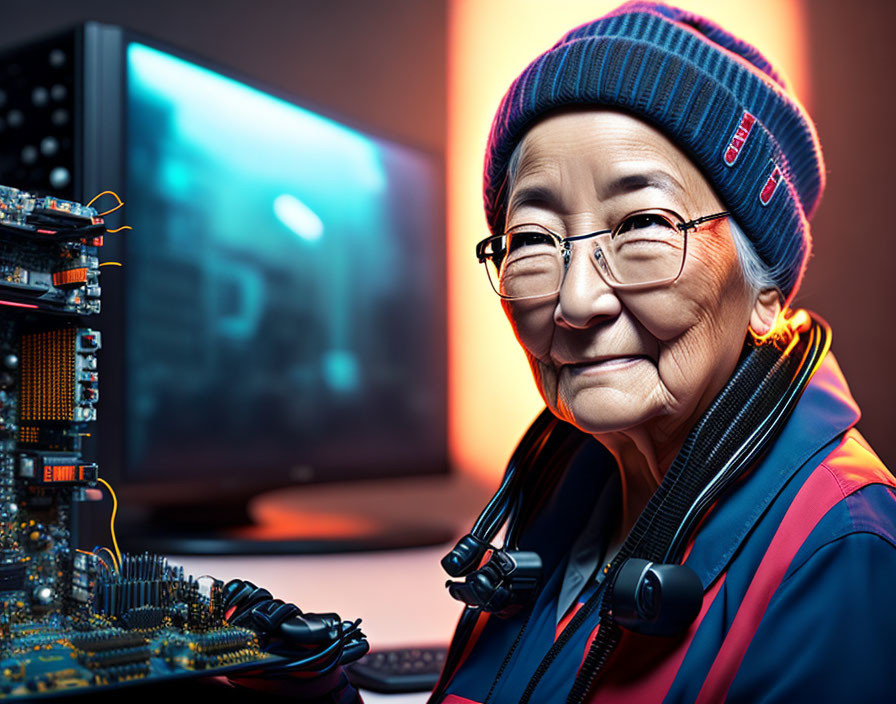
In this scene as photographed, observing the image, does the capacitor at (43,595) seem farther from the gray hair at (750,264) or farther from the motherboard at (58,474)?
the gray hair at (750,264)

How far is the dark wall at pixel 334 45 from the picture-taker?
218 centimetres

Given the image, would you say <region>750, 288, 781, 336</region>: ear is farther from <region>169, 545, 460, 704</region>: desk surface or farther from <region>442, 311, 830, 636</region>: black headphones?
<region>169, 545, 460, 704</region>: desk surface

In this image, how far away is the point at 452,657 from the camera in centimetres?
96

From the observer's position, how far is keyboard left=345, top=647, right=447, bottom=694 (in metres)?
1.03

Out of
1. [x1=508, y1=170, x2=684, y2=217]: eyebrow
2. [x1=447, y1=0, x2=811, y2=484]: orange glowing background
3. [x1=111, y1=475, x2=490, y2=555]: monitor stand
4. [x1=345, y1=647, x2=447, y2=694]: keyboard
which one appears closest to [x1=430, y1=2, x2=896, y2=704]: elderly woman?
[x1=508, y1=170, x2=684, y2=217]: eyebrow

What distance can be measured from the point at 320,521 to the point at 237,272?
701mm

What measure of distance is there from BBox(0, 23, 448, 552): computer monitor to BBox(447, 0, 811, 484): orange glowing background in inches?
5.8

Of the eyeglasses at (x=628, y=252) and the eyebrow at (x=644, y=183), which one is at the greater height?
the eyebrow at (x=644, y=183)

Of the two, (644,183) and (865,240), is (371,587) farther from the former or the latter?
(865,240)

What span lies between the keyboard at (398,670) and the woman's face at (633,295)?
421 millimetres

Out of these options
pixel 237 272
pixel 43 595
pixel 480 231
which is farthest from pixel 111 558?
pixel 480 231

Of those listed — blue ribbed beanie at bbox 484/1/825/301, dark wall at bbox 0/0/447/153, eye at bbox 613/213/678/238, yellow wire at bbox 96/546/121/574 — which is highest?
dark wall at bbox 0/0/447/153

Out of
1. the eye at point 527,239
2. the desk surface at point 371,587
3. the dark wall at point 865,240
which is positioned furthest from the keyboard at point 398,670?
the dark wall at point 865,240

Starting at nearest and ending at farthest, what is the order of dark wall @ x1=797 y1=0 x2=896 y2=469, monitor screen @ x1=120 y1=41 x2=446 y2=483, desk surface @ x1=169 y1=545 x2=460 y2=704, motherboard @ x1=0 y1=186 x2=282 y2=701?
motherboard @ x1=0 y1=186 x2=282 y2=701 < desk surface @ x1=169 y1=545 x2=460 y2=704 < monitor screen @ x1=120 y1=41 x2=446 y2=483 < dark wall @ x1=797 y1=0 x2=896 y2=469
